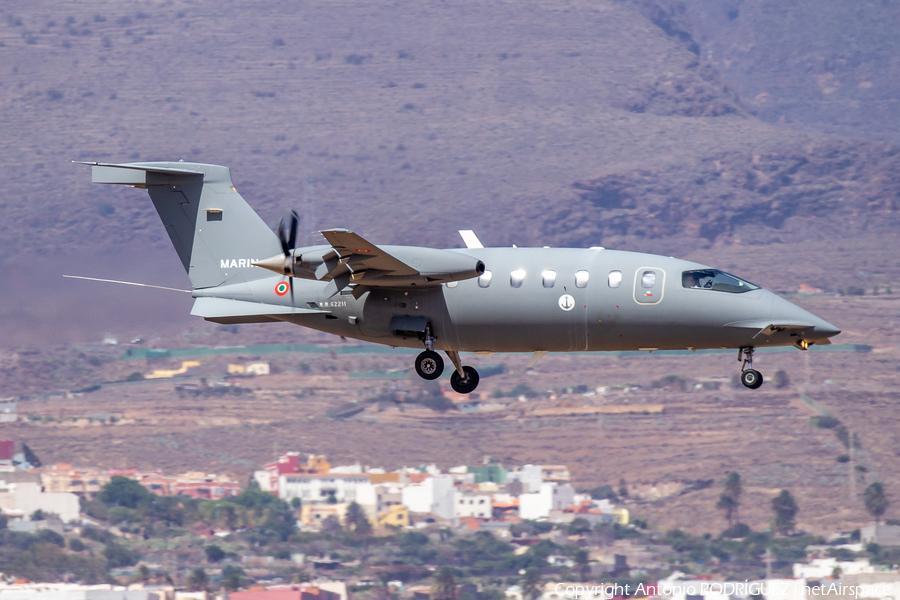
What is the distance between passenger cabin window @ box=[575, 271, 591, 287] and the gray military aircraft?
29mm

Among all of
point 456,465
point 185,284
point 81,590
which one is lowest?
point 81,590

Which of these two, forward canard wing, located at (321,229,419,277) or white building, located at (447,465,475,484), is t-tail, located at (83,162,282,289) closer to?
forward canard wing, located at (321,229,419,277)

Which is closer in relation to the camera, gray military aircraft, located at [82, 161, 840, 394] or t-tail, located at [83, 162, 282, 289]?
gray military aircraft, located at [82, 161, 840, 394]

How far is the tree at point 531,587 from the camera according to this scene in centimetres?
13312

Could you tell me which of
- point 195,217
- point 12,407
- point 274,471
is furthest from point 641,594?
point 12,407

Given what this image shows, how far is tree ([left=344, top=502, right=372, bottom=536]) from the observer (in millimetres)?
158500

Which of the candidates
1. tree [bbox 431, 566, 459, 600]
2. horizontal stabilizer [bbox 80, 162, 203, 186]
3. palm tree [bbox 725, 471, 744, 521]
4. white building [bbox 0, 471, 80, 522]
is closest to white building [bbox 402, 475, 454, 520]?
tree [bbox 431, 566, 459, 600]

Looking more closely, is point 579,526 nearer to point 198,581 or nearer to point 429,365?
point 198,581

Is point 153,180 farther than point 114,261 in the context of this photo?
No

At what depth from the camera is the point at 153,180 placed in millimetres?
43531

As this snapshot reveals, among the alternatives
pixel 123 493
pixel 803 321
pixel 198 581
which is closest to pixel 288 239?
pixel 803 321

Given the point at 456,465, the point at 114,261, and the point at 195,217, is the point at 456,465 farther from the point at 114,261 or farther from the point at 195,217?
the point at 195,217

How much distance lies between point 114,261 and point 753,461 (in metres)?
84.2

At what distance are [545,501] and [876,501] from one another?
39.7m
